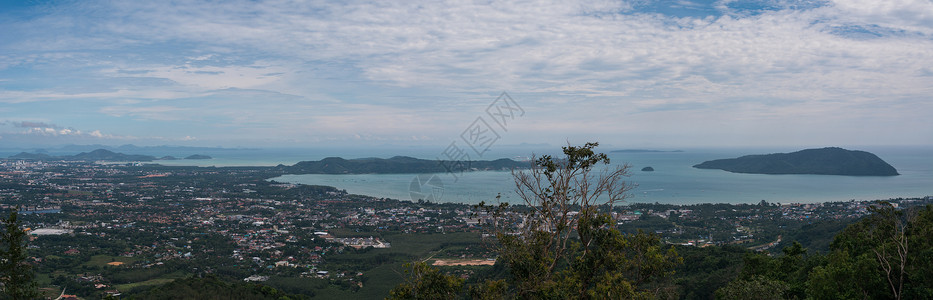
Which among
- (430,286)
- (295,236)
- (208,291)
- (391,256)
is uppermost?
(430,286)

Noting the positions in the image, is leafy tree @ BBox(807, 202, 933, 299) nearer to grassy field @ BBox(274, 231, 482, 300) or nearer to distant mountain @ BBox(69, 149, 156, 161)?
grassy field @ BBox(274, 231, 482, 300)

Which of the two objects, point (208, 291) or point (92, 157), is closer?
point (208, 291)

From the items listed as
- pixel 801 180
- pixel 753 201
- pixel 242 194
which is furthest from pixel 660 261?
pixel 801 180

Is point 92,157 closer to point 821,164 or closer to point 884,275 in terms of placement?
point 884,275

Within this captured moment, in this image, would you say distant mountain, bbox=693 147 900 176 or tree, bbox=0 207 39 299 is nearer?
tree, bbox=0 207 39 299

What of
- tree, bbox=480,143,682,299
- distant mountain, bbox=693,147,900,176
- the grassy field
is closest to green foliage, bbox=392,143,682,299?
tree, bbox=480,143,682,299

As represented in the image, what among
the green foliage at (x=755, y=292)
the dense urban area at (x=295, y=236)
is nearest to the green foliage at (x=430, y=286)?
the green foliage at (x=755, y=292)

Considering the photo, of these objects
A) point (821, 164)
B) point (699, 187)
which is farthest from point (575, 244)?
point (821, 164)
